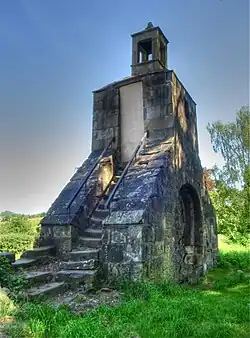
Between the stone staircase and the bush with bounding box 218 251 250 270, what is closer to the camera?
the stone staircase

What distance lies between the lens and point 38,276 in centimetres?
538

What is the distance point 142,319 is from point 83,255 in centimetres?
239

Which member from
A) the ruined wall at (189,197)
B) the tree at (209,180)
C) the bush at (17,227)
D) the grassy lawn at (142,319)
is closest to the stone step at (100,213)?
the ruined wall at (189,197)

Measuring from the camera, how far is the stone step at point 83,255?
19.3 ft

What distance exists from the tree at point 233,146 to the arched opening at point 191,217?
11123 millimetres

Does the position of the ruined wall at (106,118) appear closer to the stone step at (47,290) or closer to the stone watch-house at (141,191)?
the stone watch-house at (141,191)

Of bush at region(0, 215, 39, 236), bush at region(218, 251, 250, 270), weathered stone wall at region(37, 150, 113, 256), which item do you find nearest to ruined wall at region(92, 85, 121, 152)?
weathered stone wall at region(37, 150, 113, 256)

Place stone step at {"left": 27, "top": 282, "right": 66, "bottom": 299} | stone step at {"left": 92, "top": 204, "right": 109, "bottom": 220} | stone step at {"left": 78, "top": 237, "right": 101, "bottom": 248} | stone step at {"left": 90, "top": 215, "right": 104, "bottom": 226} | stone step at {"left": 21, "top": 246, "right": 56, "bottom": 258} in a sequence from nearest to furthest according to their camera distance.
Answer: stone step at {"left": 27, "top": 282, "right": 66, "bottom": 299} → stone step at {"left": 21, "top": 246, "right": 56, "bottom": 258} → stone step at {"left": 78, "top": 237, "right": 101, "bottom": 248} → stone step at {"left": 90, "top": 215, "right": 104, "bottom": 226} → stone step at {"left": 92, "top": 204, "right": 109, "bottom": 220}

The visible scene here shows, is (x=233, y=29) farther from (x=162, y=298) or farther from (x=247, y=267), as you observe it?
(x=162, y=298)

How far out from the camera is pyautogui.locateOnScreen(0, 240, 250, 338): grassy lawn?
3.27 meters

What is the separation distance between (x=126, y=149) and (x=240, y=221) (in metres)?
10.0

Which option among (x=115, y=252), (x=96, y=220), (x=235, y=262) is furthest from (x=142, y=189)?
(x=235, y=262)

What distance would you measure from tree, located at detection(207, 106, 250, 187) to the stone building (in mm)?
10533

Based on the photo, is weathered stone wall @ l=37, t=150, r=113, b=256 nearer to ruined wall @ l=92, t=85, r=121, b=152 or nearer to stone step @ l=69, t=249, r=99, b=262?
stone step @ l=69, t=249, r=99, b=262
